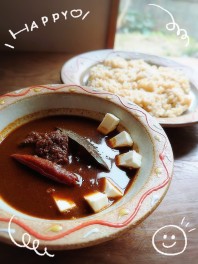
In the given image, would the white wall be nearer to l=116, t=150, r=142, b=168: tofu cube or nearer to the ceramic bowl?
the ceramic bowl

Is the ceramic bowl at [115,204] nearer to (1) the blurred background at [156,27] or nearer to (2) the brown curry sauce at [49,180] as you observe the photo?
(2) the brown curry sauce at [49,180]

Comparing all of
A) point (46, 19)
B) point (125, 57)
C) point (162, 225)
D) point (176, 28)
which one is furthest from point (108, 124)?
point (176, 28)

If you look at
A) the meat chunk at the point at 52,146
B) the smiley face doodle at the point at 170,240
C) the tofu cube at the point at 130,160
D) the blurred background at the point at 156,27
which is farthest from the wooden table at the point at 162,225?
the blurred background at the point at 156,27

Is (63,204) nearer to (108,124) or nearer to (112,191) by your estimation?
(112,191)

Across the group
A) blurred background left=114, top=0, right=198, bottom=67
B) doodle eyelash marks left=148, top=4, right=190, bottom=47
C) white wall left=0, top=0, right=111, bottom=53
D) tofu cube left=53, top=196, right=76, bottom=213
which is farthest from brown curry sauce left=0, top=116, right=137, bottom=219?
doodle eyelash marks left=148, top=4, right=190, bottom=47

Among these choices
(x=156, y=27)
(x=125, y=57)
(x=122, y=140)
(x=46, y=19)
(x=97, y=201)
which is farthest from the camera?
(x=156, y=27)

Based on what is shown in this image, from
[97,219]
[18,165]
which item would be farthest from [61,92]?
[97,219]
